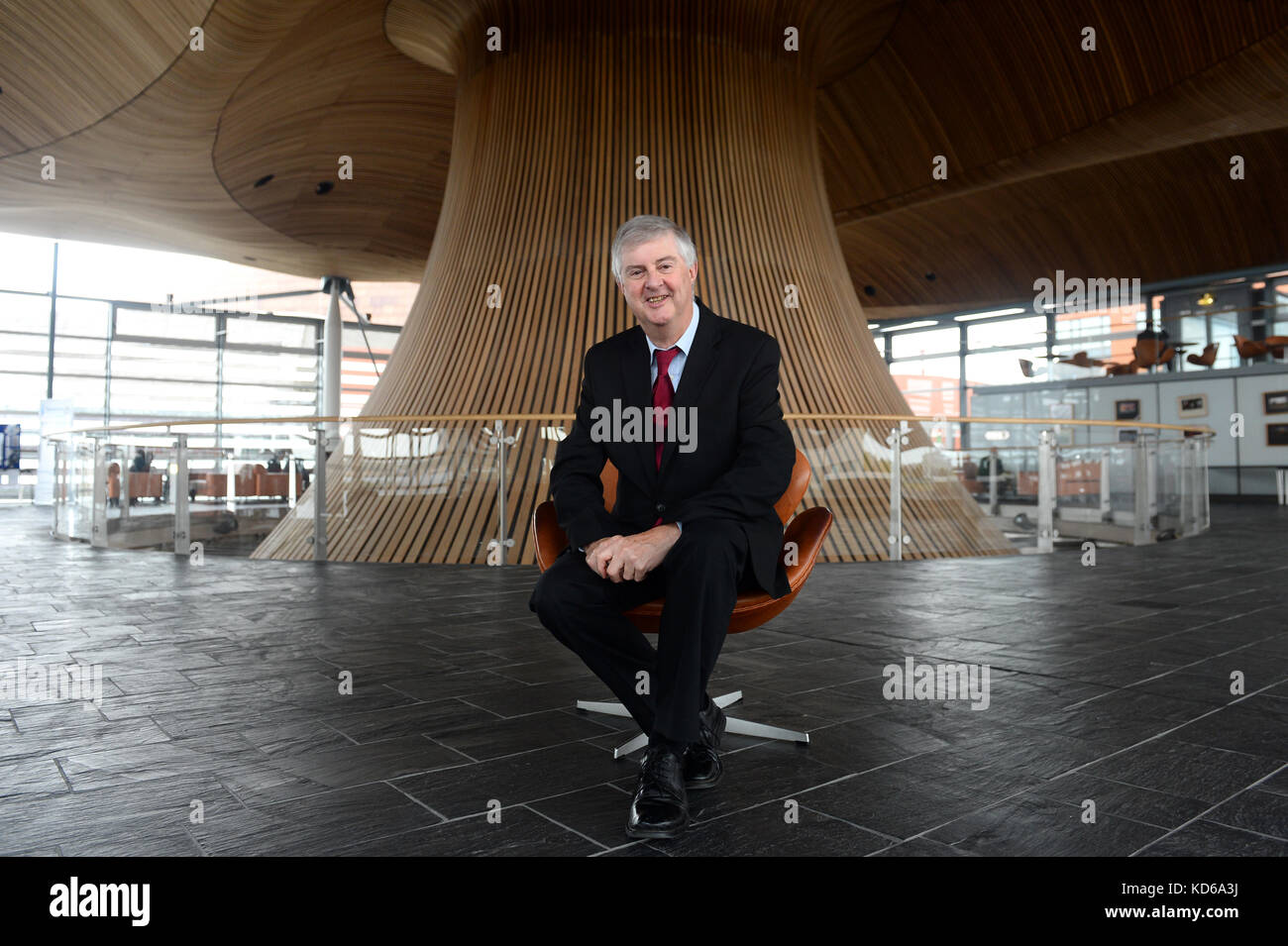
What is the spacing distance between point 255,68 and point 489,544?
6000 millimetres

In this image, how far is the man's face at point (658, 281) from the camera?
7.14 feet

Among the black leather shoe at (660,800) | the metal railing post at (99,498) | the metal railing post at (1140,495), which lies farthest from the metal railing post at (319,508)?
the metal railing post at (1140,495)

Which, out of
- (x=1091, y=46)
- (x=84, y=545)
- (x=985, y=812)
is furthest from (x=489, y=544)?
(x=1091, y=46)

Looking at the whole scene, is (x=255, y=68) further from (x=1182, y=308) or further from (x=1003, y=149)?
(x=1182, y=308)

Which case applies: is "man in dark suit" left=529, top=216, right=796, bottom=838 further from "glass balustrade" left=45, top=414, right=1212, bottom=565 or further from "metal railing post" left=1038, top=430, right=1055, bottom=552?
"metal railing post" left=1038, top=430, right=1055, bottom=552

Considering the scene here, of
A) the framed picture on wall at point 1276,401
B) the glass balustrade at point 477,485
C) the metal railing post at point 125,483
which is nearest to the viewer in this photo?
the glass balustrade at point 477,485

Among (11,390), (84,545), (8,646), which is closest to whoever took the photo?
(8,646)

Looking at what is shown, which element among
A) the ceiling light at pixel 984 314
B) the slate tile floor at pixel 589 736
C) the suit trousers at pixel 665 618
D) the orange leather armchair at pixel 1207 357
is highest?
the ceiling light at pixel 984 314

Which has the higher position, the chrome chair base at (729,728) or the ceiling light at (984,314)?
the ceiling light at (984,314)

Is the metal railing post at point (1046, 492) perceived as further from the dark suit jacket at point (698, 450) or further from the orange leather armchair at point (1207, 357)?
the orange leather armchair at point (1207, 357)

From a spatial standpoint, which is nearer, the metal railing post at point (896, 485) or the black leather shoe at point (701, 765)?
the black leather shoe at point (701, 765)

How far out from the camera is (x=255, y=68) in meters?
9.38

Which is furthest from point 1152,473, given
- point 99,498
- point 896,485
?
point 99,498

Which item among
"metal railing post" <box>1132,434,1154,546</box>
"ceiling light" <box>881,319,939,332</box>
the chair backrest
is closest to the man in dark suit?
the chair backrest
